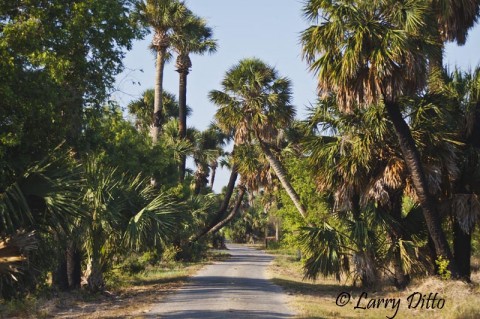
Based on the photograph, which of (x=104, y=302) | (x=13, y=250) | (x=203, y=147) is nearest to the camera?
(x=13, y=250)

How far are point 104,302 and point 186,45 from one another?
1896cm

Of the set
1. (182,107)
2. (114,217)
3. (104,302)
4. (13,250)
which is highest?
(182,107)

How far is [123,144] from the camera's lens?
21859 mm

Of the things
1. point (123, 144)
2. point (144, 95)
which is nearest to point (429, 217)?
point (123, 144)

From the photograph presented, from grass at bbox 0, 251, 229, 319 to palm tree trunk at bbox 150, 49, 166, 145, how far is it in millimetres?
8242

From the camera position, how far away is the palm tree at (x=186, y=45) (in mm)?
31172

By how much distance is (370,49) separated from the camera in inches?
573

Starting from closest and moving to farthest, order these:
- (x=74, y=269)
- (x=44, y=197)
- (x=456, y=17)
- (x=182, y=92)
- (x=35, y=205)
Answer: (x=44, y=197) → (x=35, y=205) → (x=456, y=17) → (x=74, y=269) → (x=182, y=92)

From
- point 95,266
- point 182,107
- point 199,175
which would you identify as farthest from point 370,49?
point 199,175

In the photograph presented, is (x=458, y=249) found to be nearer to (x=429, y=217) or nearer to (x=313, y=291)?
(x=429, y=217)

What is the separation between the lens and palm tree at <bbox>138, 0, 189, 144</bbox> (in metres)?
29.2

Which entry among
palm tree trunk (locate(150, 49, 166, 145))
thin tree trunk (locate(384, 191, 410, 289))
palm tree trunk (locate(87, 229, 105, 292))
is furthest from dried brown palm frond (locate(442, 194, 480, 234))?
palm tree trunk (locate(150, 49, 166, 145))

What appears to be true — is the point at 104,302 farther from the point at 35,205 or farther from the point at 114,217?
the point at 35,205

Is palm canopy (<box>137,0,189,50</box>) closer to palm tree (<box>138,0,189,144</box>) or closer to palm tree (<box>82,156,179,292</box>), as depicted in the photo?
palm tree (<box>138,0,189,144</box>)
